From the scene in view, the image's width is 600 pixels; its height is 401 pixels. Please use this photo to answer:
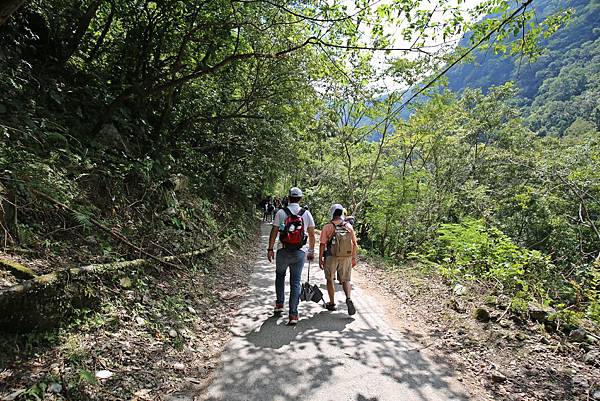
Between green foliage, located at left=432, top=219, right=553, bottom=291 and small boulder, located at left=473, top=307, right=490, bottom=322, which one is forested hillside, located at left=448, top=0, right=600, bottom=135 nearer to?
green foliage, located at left=432, top=219, right=553, bottom=291

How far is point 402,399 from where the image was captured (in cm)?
325

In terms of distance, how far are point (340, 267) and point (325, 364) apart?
2.14 metres

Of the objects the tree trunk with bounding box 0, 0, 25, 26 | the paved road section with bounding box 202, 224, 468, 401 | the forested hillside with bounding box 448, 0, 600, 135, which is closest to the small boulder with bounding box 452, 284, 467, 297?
the paved road section with bounding box 202, 224, 468, 401

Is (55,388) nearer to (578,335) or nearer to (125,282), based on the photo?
(125,282)

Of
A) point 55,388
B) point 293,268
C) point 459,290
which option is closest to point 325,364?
point 293,268

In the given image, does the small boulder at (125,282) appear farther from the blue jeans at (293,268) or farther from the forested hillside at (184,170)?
the blue jeans at (293,268)

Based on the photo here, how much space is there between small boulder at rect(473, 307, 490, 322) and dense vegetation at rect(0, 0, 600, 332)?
66 cm

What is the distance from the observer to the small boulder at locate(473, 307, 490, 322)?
5.22 metres

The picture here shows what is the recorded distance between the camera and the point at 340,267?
5.83m

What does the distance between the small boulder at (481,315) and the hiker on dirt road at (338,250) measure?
1974 mm

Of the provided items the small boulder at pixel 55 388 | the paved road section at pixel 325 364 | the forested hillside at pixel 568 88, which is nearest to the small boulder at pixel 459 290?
the paved road section at pixel 325 364

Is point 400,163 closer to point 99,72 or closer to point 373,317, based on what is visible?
point 373,317

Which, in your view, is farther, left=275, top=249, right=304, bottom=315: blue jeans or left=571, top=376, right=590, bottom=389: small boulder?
left=275, top=249, right=304, bottom=315: blue jeans

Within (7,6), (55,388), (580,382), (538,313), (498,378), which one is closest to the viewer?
(7,6)
